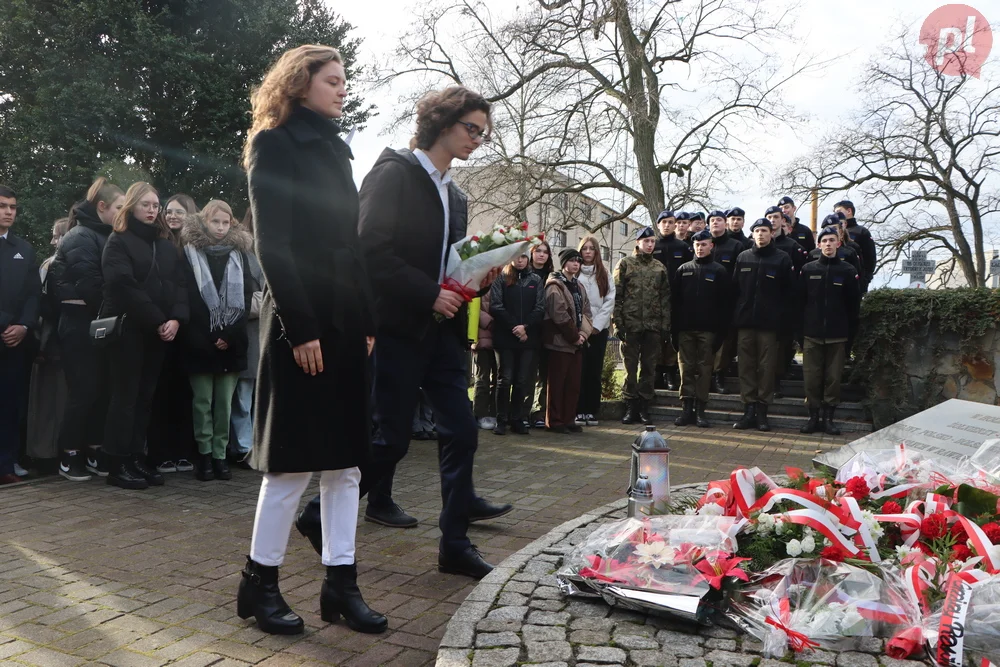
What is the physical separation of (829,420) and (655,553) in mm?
7088

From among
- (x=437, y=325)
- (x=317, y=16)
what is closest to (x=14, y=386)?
(x=437, y=325)

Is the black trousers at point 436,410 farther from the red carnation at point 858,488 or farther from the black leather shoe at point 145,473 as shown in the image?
the black leather shoe at point 145,473

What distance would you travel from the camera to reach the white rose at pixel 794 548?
3.26m

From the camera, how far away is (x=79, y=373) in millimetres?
6367

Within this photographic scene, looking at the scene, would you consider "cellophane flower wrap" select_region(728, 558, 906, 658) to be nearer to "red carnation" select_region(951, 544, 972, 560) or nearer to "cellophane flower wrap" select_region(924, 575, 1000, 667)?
"cellophane flower wrap" select_region(924, 575, 1000, 667)

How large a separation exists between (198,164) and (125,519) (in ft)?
41.2

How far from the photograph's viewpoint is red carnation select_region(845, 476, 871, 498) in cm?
398

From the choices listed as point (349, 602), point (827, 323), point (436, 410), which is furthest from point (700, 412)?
point (349, 602)

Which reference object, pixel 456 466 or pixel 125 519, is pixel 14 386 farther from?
pixel 456 466

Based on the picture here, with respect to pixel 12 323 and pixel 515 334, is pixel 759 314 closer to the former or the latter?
pixel 515 334

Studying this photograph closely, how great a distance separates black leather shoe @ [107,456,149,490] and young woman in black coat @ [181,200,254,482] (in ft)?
1.52

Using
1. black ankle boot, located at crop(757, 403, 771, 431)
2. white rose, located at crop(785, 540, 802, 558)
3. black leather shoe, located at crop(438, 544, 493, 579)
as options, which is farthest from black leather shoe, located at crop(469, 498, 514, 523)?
black ankle boot, located at crop(757, 403, 771, 431)

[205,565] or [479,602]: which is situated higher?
[479,602]

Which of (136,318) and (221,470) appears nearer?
(136,318)
